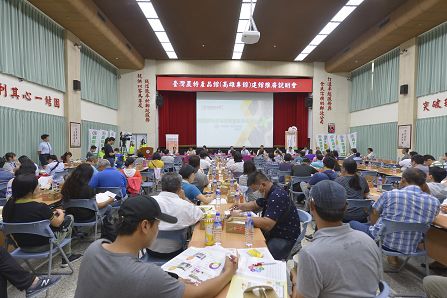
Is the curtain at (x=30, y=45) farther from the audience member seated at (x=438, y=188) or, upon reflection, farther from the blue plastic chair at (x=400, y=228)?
the audience member seated at (x=438, y=188)

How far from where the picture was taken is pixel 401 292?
11.3 ft

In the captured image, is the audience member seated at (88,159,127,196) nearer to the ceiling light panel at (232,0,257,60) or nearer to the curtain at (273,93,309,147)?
the ceiling light panel at (232,0,257,60)

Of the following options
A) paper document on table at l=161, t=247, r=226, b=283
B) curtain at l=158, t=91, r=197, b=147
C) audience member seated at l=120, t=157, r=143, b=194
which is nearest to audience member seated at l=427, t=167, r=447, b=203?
paper document on table at l=161, t=247, r=226, b=283

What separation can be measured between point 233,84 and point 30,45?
952 centimetres

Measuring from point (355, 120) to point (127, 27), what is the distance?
1126 centimetres

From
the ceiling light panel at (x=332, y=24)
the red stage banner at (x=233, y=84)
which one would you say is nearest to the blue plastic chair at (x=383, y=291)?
the ceiling light panel at (x=332, y=24)

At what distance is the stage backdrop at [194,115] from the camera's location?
18078 mm

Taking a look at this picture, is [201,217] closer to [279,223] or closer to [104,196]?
[279,223]

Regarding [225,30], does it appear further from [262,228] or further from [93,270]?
[93,270]

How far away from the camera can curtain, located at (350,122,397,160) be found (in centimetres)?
1273

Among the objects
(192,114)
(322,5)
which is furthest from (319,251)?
(192,114)

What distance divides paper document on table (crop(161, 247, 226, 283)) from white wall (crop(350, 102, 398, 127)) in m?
12.5

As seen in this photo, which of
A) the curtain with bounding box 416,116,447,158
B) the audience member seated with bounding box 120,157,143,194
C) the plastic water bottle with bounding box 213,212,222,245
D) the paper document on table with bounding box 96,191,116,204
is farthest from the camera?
the curtain with bounding box 416,116,447,158

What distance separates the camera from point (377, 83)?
14.2 meters
